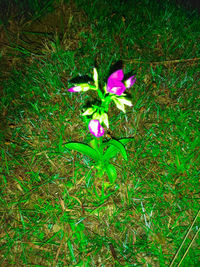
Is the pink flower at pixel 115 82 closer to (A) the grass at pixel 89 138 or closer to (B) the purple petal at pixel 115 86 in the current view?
(B) the purple petal at pixel 115 86

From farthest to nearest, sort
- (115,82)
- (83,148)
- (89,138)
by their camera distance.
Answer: (89,138), (83,148), (115,82)

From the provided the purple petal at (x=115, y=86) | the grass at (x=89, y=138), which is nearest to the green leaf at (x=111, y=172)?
the grass at (x=89, y=138)

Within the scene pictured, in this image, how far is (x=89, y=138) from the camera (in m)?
2.08

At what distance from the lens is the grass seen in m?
1.77

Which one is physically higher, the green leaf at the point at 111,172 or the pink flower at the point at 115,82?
the pink flower at the point at 115,82

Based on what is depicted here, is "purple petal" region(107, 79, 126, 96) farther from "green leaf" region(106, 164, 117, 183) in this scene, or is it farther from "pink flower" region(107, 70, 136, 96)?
"green leaf" region(106, 164, 117, 183)

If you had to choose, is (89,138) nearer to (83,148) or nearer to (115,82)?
(83,148)

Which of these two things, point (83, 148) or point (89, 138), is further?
point (89, 138)

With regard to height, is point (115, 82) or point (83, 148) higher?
point (115, 82)

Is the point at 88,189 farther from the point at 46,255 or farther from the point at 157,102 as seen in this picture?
the point at 157,102

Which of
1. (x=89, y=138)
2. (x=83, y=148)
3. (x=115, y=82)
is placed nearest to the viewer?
(x=115, y=82)

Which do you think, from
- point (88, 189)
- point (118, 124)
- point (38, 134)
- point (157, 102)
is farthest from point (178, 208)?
point (38, 134)

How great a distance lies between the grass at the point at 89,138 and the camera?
5.80 feet

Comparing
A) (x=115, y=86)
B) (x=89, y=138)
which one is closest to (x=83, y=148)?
(x=89, y=138)
